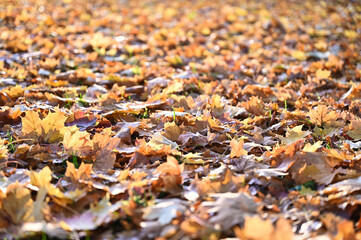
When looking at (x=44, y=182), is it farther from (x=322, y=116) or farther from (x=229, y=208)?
(x=322, y=116)

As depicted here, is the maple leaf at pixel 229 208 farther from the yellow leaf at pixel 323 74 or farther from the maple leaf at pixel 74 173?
the yellow leaf at pixel 323 74

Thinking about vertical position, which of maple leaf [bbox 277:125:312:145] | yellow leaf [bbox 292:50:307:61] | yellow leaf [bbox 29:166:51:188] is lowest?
yellow leaf [bbox 292:50:307:61]

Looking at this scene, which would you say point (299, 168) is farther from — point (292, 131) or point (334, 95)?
point (334, 95)

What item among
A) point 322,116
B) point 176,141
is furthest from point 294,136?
point 176,141

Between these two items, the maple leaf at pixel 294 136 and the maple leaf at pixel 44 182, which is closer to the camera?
the maple leaf at pixel 44 182

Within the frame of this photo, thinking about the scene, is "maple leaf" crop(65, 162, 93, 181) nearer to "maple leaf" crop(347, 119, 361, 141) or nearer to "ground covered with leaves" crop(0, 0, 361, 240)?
"ground covered with leaves" crop(0, 0, 361, 240)

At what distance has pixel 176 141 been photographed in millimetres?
1933

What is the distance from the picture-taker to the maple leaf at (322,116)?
2.07 m

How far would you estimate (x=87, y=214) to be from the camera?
4.21ft

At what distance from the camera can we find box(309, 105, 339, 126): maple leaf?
2070 millimetres

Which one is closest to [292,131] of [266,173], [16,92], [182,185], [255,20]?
[266,173]

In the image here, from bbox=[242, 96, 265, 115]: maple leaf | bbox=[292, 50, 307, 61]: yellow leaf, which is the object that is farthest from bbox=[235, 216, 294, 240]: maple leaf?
bbox=[292, 50, 307, 61]: yellow leaf

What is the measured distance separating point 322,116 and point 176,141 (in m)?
0.88

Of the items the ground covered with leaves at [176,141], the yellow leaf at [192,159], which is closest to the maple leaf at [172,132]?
the ground covered with leaves at [176,141]
